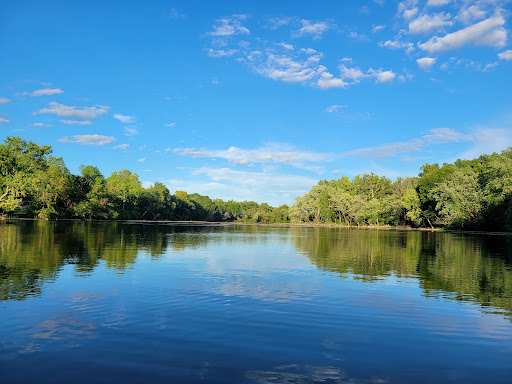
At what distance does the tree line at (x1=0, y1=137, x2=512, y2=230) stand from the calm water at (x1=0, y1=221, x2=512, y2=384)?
58.7 m

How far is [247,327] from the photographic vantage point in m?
9.31

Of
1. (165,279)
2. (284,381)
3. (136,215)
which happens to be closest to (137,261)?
(165,279)

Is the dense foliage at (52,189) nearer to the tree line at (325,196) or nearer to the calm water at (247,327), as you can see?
the tree line at (325,196)

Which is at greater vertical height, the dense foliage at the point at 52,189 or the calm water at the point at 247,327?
the dense foliage at the point at 52,189

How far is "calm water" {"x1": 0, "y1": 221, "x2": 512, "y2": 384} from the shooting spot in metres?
6.64

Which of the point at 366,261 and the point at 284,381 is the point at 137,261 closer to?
the point at 366,261

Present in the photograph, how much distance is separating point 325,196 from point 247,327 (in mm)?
146820

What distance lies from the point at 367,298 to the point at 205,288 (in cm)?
650

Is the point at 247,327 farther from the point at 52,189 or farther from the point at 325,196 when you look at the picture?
the point at 325,196

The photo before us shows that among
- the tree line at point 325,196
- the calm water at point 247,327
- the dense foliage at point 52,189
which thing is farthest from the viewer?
the dense foliage at point 52,189

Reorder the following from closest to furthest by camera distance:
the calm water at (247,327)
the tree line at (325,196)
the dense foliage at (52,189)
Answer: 1. the calm water at (247,327)
2. the tree line at (325,196)
3. the dense foliage at (52,189)

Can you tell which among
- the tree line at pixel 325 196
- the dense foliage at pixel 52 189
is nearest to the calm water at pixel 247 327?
the tree line at pixel 325 196

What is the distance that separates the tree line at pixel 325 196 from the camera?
242 ft

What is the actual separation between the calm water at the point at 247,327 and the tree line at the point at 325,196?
193 ft
